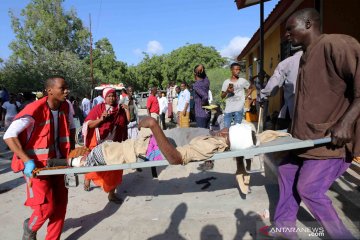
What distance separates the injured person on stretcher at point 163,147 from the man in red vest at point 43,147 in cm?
18

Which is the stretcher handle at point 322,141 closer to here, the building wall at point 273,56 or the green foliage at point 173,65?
the building wall at point 273,56

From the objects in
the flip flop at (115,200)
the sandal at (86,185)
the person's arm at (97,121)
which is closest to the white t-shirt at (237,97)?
the person's arm at (97,121)

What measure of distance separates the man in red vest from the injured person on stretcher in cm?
18

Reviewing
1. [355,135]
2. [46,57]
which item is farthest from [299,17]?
[46,57]

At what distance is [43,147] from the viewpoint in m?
3.02

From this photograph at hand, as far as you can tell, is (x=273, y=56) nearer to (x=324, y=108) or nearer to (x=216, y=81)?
(x=216, y=81)

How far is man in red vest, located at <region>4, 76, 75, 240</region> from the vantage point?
275cm

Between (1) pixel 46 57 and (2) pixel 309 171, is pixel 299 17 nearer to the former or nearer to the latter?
(2) pixel 309 171

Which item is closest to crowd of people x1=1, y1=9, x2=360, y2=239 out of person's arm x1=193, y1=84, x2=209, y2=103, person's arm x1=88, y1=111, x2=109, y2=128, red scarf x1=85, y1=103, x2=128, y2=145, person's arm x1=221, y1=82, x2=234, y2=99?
person's arm x1=88, y1=111, x2=109, y2=128

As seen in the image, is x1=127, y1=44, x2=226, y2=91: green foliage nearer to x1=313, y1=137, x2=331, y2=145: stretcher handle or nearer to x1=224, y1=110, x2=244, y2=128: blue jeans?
x1=224, y1=110, x2=244, y2=128: blue jeans

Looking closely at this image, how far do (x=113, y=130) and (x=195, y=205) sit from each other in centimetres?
153

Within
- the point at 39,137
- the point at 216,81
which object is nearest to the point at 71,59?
the point at 216,81

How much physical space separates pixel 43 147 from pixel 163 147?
1222mm

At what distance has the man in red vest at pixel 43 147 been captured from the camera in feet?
9.04
